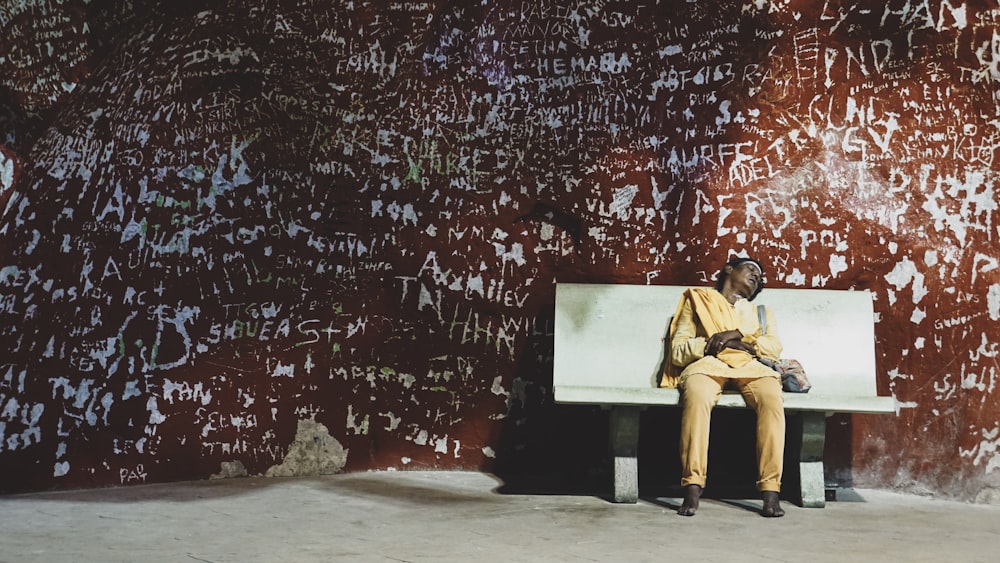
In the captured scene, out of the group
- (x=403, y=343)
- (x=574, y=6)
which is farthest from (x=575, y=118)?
(x=403, y=343)

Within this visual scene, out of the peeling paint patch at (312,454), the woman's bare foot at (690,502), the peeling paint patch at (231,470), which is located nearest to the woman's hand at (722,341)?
the woman's bare foot at (690,502)

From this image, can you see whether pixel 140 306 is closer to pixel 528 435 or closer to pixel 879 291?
pixel 528 435

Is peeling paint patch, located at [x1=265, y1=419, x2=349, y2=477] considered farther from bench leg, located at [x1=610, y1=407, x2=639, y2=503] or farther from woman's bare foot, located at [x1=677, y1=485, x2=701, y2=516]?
woman's bare foot, located at [x1=677, y1=485, x2=701, y2=516]

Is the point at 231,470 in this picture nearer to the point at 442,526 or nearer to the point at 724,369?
the point at 442,526

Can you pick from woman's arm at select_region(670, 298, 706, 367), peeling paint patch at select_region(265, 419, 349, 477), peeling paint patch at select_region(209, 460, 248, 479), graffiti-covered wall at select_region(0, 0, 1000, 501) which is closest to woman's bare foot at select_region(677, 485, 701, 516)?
woman's arm at select_region(670, 298, 706, 367)

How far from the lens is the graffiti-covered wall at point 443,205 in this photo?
4613 mm

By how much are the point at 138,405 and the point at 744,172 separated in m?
3.26

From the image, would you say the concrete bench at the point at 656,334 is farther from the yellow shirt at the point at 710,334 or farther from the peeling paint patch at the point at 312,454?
the peeling paint patch at the point at 312,454

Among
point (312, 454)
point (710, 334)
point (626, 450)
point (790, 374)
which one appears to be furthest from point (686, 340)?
point (312, 454)

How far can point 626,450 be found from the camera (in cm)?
414

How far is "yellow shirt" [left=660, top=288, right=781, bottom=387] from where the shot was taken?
4.14 metres

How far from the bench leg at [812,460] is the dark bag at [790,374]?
121 mm

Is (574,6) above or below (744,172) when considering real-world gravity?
above

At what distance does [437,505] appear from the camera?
396 centimetres
